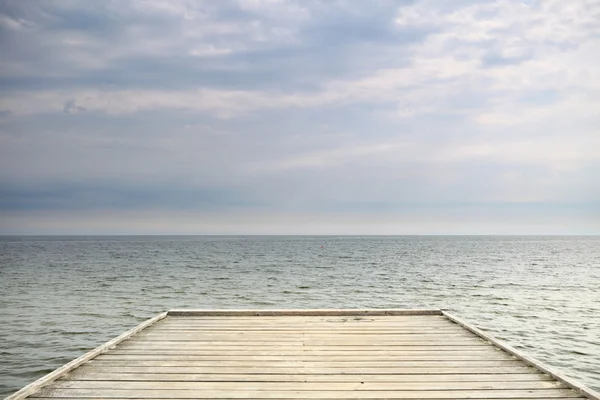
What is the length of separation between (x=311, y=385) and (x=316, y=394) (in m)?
0.31

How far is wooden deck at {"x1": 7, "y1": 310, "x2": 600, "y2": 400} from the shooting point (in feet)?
17.7

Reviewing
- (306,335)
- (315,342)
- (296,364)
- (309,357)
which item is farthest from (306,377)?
(306,335)

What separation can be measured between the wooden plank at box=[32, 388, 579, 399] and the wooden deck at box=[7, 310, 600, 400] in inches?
0.4

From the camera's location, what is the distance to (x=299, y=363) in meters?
6.57

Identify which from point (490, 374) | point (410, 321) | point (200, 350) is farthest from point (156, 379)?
point (410, 321)

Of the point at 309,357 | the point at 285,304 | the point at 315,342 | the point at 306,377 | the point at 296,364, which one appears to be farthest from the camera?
the point at 285,304

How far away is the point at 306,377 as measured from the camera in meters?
5.93

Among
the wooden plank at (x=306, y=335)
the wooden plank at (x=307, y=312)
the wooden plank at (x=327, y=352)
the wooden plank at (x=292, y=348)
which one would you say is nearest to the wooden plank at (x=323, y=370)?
the wooden plank at (x=327, y=352)

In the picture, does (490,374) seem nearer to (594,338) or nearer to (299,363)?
(299,363)

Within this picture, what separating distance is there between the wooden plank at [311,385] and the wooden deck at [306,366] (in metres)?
0.01

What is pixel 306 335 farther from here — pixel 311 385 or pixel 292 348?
pixel 311 385

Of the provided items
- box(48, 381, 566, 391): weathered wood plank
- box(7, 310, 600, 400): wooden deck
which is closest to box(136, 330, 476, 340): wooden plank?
box(7, 310, 600, 400): wooden deck

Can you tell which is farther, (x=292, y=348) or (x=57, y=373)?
(x=292, y=348)

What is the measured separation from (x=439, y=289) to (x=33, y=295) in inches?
943
